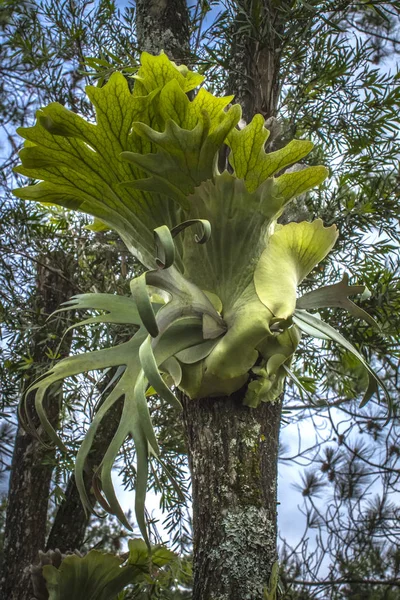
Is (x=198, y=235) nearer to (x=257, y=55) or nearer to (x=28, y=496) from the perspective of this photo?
(x=257, y=55)

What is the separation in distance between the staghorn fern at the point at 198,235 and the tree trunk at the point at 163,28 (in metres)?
0.55

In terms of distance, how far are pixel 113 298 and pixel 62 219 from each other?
1.31 m

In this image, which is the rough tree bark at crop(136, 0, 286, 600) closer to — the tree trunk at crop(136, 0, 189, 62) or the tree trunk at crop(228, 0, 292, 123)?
the tree trunk at crop(228, 0, 292, 123)

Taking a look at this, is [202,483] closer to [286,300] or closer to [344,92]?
[286,300]

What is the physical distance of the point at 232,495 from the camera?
950 millimetres

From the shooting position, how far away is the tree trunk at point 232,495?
91 cm

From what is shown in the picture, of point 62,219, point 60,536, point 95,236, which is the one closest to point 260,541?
point 60,536

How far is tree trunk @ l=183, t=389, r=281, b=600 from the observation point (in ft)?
2.99

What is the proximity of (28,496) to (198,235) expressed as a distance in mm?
1293

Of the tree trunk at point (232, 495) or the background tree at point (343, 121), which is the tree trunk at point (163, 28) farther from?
the tree trunk at point (232, 495)

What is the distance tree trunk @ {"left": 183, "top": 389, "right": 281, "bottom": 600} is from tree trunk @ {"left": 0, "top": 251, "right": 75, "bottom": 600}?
978mm

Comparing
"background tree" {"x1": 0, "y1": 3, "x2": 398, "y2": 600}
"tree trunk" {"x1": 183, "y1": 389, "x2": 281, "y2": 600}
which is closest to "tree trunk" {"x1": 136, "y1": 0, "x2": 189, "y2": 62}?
"background tree" {"x1": 0, "y1": 3, "x2": 398, "y2": 600}

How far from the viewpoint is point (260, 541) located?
3.06ft

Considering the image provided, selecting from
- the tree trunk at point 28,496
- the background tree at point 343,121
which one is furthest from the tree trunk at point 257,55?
the tree trunk at point 28,496
